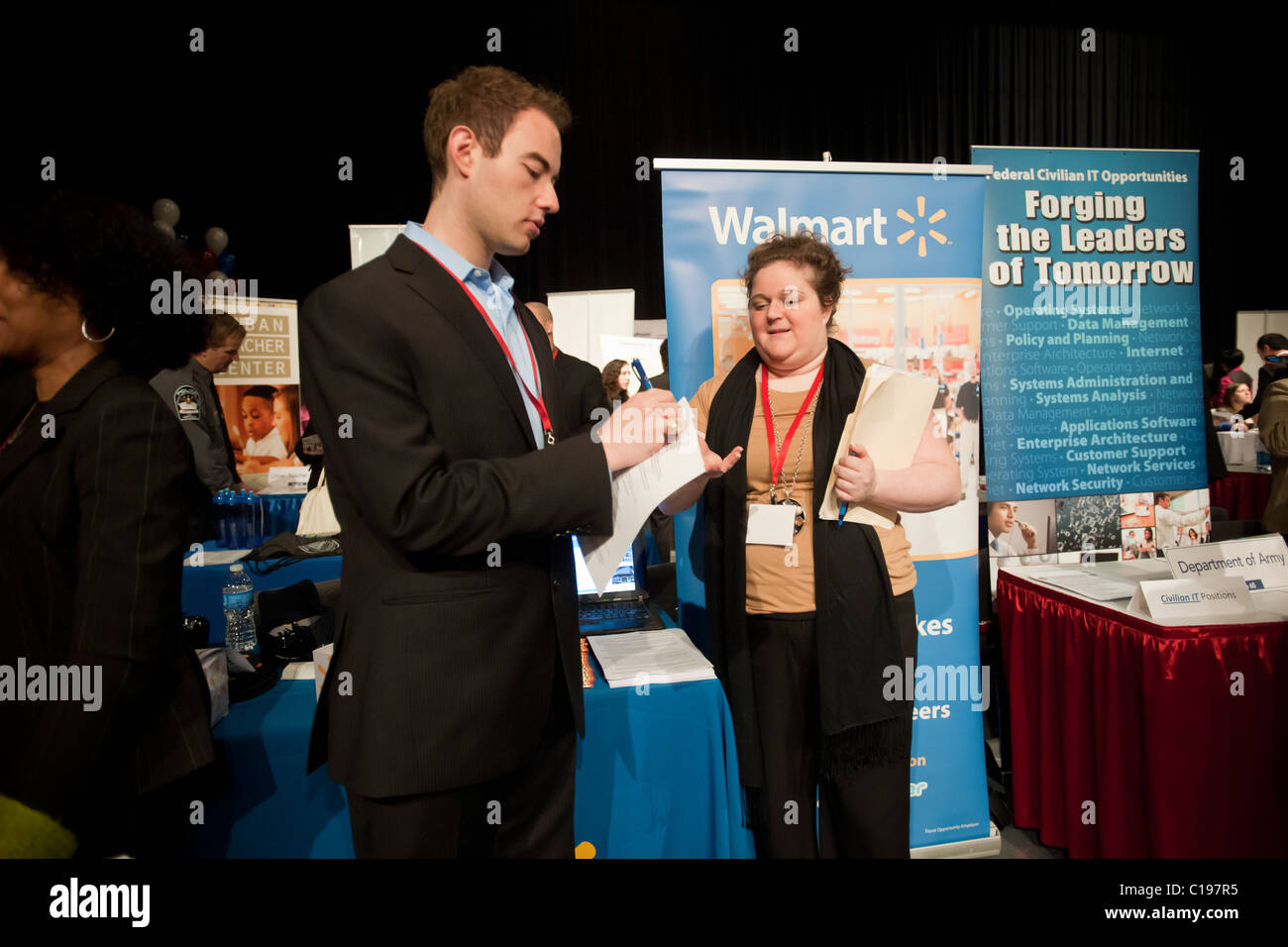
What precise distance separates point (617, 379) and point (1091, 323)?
2322mm

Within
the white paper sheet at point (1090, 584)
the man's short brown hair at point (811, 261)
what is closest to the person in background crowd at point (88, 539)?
the man's short brown hair at point (811, 261)

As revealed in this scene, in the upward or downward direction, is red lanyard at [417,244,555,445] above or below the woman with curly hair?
below

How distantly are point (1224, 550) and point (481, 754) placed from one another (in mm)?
2218

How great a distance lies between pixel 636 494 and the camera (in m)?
1.00

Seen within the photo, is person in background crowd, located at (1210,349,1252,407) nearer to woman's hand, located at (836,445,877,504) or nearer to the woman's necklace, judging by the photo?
the woman's necklace

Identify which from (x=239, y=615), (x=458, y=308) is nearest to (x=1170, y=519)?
(x=458, y=308)

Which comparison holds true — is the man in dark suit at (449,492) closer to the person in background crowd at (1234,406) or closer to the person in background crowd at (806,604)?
the person in background crowd at (806,604)

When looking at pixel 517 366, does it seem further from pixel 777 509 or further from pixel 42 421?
pixel 777 509

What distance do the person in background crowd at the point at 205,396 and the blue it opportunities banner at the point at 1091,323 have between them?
11.9ft

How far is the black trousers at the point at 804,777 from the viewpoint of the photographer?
1720mm

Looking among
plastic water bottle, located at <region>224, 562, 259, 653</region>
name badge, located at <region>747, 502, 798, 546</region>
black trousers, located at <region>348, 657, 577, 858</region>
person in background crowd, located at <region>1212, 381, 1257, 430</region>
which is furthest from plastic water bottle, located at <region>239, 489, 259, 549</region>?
person in background crowd, located at <region>1212, 381, 1257, 430</region>

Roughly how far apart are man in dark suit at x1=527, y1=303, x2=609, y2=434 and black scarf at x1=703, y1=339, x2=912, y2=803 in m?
0.56

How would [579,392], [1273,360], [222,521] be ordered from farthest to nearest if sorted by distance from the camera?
[1273,360] < [222,521] < [579,392]

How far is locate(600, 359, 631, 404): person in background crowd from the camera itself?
3.85 m
